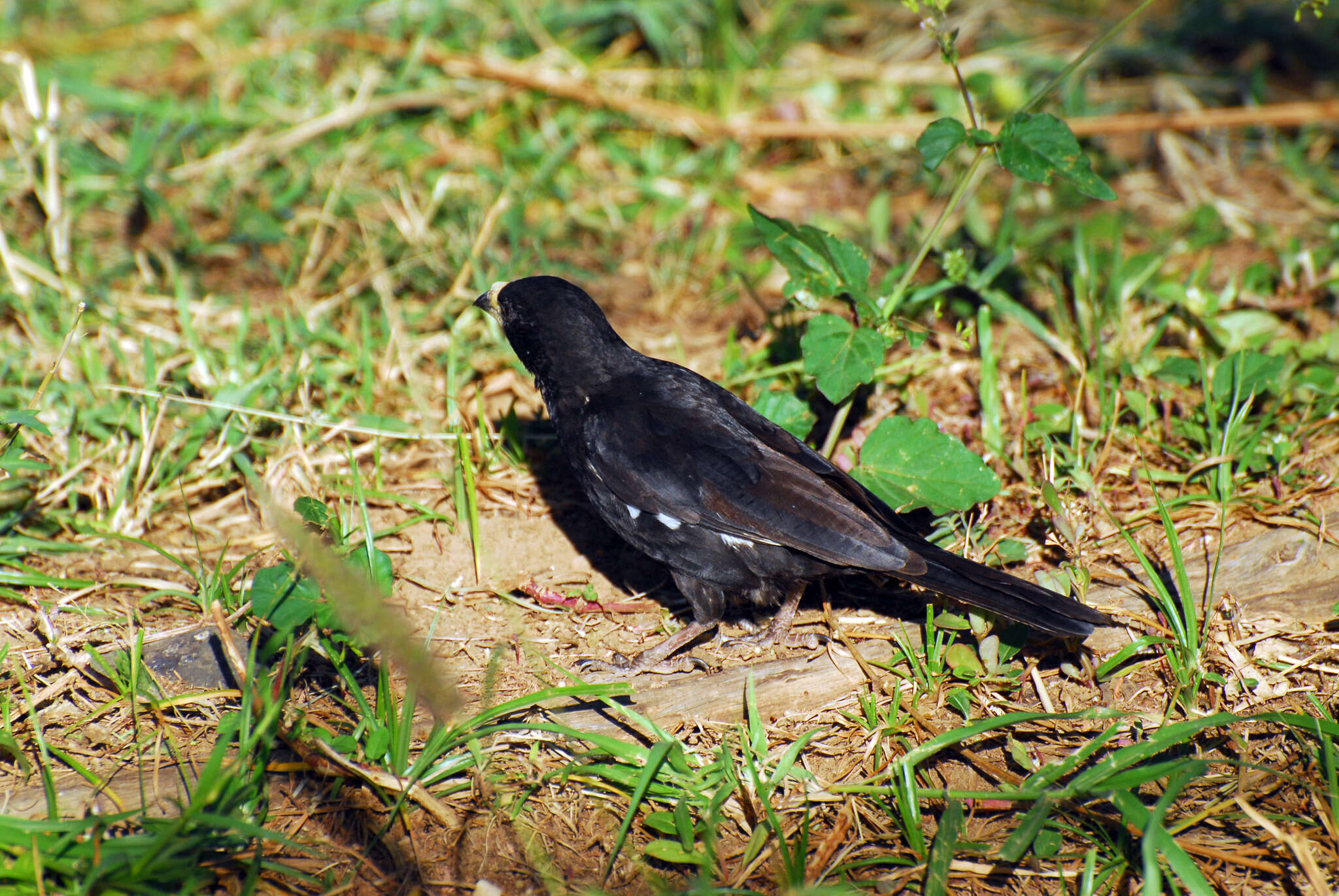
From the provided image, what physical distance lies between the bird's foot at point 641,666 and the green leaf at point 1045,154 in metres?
2.18

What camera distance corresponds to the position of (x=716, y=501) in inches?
136

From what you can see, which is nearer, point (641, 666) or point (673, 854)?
point (673, 854)

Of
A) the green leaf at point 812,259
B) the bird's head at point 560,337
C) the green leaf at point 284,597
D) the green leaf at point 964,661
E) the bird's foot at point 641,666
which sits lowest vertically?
the bird's foot at point 641,666

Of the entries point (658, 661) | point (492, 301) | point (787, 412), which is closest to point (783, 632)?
point (658, 661)

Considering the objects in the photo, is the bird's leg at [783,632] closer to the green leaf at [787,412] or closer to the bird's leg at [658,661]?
the bird's leg at [658,661]

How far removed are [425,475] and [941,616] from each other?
2343mm

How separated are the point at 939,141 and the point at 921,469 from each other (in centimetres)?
125

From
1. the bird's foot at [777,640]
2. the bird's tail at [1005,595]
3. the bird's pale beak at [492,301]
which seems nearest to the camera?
the bird's tail at [1005,595]

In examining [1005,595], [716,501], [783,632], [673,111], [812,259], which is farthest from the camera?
[673,111]

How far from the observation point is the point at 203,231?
5.63 metres

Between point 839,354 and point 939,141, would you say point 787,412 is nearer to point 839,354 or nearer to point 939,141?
point 839,354

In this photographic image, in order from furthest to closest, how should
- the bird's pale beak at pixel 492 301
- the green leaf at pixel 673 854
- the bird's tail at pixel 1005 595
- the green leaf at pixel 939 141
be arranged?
1. the bird's pale beak at pixel 492 301
2. the green leaf at pixel 939 141
3. the bird's tail at pixel 1005 595
4. the green leaf at pixel 673 854

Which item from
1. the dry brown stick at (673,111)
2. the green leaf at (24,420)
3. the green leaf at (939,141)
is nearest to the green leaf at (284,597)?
the green leaf at (24,420)

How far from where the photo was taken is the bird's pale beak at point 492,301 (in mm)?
4176
